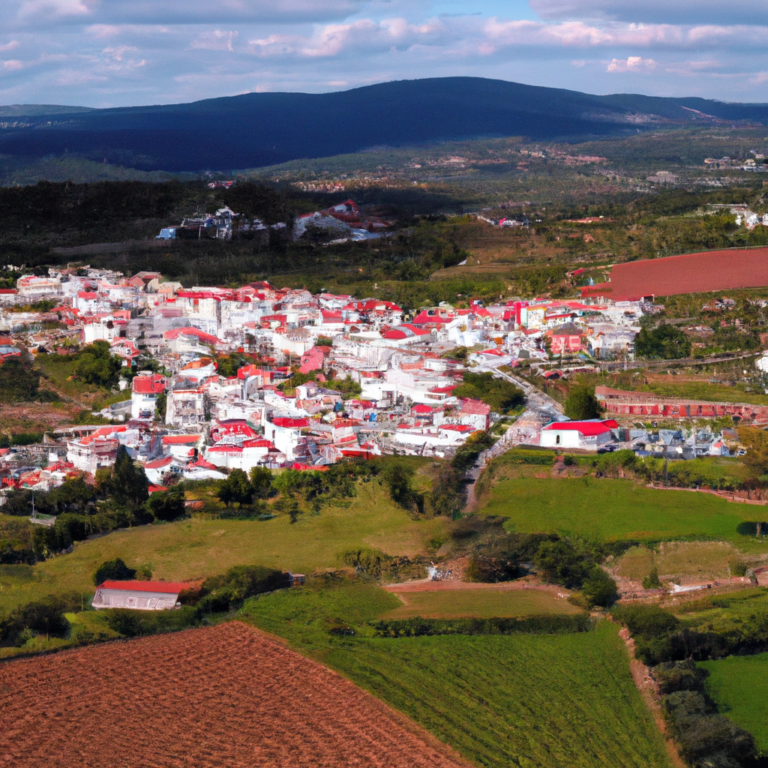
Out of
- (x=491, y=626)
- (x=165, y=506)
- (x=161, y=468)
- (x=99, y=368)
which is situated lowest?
(x=491, y=626)

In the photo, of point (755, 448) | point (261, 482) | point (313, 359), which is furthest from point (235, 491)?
point (755, 448)

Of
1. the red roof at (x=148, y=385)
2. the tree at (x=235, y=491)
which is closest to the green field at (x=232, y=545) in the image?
the tree at (x=235, y=491)

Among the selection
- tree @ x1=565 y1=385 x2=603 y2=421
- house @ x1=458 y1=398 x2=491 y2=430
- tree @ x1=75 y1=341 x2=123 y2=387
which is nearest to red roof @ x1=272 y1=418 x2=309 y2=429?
house @ x1=458 y1=398 x2=491 y2=430

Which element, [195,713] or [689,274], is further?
[689,274]

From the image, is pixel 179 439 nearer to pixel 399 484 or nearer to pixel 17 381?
pixel 399 484

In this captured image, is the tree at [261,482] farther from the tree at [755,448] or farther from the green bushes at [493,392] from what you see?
the tree at [755,448]
